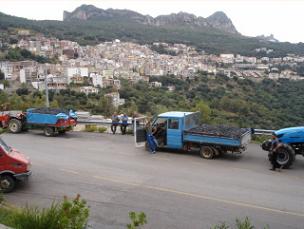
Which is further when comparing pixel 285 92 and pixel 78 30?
pixel 78 30

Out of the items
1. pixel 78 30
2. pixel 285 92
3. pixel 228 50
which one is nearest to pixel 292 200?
pixel 285 92

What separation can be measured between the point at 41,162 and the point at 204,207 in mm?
6536

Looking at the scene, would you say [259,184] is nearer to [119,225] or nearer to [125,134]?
[119,225]

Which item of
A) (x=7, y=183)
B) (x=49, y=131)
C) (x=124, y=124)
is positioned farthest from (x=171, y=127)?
(x=49, y=131)

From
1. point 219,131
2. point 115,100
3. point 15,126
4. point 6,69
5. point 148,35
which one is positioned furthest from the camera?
point 148,35

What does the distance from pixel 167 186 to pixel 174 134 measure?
4.10 metres

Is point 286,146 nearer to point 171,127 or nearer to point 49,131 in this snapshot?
point 171,127

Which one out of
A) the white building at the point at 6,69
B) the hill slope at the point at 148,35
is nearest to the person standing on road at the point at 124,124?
the white building at the point at 6,69

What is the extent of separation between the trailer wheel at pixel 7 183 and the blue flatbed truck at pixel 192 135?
6032 millimetres

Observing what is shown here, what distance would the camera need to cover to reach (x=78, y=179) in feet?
35.8

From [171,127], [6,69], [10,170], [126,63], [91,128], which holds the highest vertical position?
[126,63]

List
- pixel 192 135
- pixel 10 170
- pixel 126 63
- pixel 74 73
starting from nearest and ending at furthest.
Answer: pixel 10 170
pixel 192 135
pixel 74 73
pixel 126 63

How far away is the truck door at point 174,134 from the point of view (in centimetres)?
1406

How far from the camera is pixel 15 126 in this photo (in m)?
18.3
